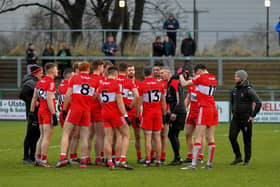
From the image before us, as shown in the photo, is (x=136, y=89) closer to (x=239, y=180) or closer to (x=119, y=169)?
(x=119, y=169)

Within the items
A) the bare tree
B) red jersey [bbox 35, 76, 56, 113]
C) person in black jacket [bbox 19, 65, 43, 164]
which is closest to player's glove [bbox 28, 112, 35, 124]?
person in black jacket [bbox 19, 65, 43, 164]

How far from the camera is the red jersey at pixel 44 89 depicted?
1427 cm

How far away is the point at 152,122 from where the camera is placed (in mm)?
14516

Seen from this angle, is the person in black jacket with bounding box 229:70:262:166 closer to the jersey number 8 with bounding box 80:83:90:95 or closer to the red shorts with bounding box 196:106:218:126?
the red shorts with bounding box 196:106:218:126

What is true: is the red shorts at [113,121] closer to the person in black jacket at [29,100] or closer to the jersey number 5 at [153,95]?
the jersey number 5 at [153,95]

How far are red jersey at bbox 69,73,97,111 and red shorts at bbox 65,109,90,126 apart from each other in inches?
3.4

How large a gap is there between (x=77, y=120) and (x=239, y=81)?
3.79 m

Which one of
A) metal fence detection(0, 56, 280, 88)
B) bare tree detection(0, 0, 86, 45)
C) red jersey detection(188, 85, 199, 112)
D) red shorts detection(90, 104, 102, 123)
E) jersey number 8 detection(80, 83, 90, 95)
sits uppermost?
bare tree detection(0, 0, 86, 45)

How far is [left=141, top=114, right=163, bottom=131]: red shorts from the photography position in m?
14.5

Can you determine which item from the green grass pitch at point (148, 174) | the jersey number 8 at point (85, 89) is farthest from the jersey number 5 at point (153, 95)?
the green grass pitch at point (148, 174)

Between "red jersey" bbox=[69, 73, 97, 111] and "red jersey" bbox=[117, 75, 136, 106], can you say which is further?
"red jersey" bbox=[117, 75, 136, 106]

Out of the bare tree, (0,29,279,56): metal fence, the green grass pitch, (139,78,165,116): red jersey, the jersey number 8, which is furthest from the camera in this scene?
the bare tree

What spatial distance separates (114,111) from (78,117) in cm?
79

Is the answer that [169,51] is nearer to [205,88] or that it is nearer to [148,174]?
[205,88]
